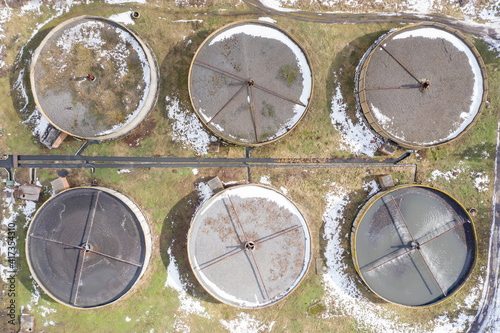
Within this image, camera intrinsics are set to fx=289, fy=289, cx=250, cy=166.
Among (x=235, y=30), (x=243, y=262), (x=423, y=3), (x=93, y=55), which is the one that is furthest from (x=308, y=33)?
(x=243, y=262)

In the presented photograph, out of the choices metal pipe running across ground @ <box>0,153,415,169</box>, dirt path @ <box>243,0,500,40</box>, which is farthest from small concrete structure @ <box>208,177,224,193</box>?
dirt path @ <box>243,0,500,40</box>

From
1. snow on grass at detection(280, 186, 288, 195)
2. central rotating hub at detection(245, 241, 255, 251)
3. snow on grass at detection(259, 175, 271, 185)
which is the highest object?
snow on grass at detection(259, 175, 271, 185)

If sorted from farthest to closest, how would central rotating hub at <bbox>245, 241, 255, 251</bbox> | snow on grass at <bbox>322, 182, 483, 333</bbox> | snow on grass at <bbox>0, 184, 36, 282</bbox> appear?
snow on grass at <bbox>322, 182, 483, 333</bbox> → snow on grass at <bbox>0, 184, 36, 282</bbox> → central rotating hub at <bbox>245, 241, 255, 251</bbox>

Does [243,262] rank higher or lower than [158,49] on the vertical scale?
lower

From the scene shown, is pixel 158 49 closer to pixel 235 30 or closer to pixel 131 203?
pixel 235 30

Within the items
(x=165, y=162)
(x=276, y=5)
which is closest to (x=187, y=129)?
(x=165, y=162)

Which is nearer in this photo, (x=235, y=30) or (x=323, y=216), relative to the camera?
(x=235, y=30)

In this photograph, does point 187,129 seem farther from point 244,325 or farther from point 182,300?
point 244,325

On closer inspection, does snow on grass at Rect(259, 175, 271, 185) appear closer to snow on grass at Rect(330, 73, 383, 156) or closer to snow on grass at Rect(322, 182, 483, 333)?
snow on grass at Rect(322, 182, 483, 333)
